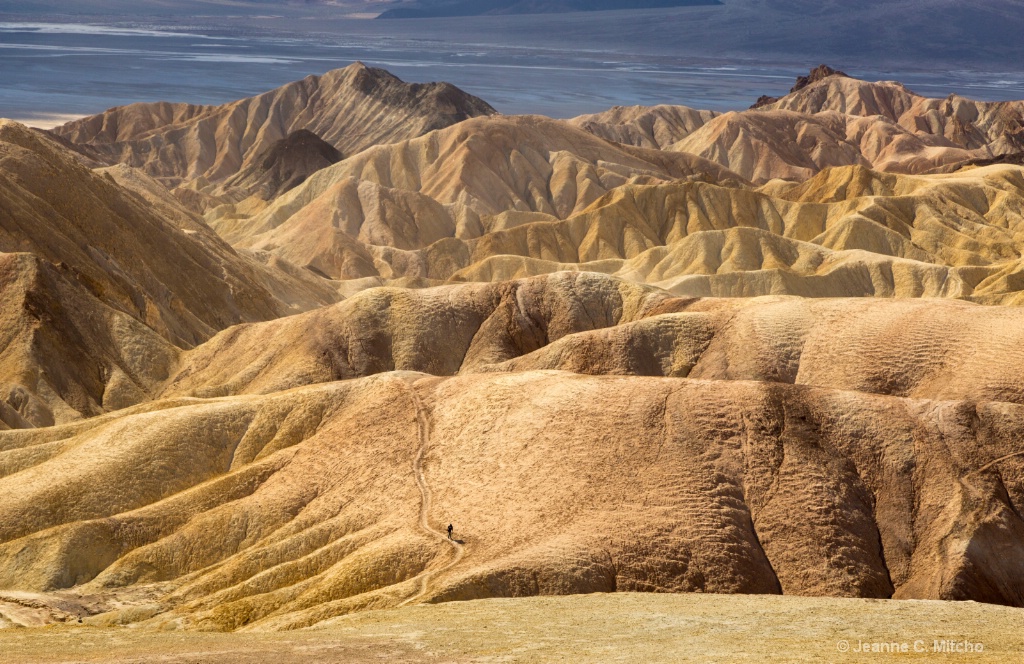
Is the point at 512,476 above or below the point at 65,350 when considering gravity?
above

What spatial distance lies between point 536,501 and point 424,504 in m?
4.98

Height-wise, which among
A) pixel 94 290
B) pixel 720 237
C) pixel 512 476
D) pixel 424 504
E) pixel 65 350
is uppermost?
pixel 512 476

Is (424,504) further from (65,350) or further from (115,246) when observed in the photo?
(115,246)

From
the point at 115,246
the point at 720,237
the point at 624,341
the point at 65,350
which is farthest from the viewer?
the point at 720,237

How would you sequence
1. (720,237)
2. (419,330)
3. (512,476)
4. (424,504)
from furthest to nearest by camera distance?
(720,237)
(419,330)
(512,476)
(424,504)

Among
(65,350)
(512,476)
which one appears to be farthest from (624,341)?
(65,350)

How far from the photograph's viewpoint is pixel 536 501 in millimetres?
52188

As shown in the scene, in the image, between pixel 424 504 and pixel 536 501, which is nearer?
pixel 536 501

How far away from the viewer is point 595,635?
39250 millimetres

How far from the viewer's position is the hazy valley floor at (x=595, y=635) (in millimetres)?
36344

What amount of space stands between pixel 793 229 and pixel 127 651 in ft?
473

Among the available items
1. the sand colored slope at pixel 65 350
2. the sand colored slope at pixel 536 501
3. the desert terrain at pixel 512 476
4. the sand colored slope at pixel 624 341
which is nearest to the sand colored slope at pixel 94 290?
the sand colored slope at pixel 65 350

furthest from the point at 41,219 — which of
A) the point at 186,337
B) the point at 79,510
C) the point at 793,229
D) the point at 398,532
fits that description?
the point at 793,229

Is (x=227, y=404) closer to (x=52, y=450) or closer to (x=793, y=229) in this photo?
(x=52, y=450)
